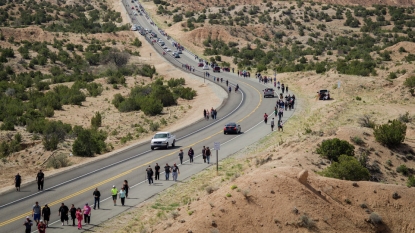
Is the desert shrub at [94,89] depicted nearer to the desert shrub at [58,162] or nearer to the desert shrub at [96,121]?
the desert shrub at [96,121]

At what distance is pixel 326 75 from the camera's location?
7669 cm

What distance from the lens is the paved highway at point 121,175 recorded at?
2775cm

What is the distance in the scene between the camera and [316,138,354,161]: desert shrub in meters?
31.6

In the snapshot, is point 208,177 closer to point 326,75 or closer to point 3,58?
point 326,75

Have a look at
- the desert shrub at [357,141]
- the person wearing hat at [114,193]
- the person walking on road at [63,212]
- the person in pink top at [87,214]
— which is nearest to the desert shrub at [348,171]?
the desert shrub at [357,141]

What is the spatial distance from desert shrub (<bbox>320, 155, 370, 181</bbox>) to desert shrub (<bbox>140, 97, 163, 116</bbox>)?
121ft

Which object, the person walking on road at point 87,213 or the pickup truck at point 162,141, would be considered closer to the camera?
the person walking on road at point 87,213

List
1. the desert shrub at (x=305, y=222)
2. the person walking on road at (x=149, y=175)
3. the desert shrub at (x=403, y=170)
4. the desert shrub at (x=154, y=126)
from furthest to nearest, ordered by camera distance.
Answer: the desert shrub at (x=154, y=126)
the desert shrub at (x=403, y=170)
the person walking on road at (x=149, y=175)
the desert shrub at (x=305, y=222)

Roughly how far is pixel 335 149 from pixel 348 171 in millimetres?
3815

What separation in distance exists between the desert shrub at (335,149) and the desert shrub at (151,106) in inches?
1328

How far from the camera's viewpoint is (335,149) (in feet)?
104

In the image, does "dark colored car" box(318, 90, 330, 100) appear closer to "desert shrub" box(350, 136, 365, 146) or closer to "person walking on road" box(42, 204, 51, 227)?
"desert shrub" box(350, 136, 365, 146)

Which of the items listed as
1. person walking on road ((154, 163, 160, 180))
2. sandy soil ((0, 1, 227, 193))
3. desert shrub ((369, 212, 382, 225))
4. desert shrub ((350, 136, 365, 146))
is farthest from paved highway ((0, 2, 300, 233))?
desert shrub ((369, 212, 382, 225))

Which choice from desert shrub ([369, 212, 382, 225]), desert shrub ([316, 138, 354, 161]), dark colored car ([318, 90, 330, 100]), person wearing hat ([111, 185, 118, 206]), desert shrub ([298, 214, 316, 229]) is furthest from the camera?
dark colored car ([318, 90, 330, 100])
